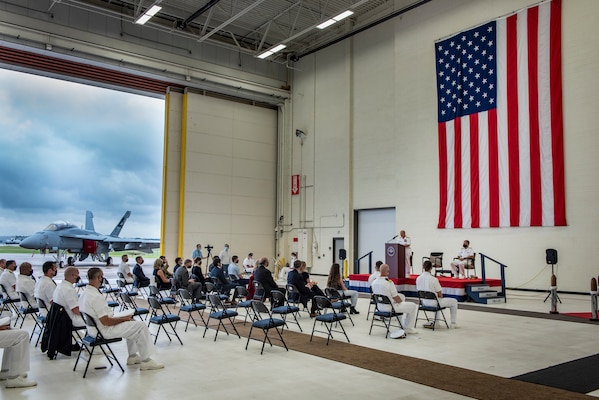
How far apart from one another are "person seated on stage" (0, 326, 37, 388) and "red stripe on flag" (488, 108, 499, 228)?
13.6m

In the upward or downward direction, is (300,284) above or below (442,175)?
below

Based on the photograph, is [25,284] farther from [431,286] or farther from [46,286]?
[431,286]

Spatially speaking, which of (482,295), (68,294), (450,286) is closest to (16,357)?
(68,294)

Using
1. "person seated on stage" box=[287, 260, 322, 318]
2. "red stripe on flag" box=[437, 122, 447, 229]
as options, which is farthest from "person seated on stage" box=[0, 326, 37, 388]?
"red stripe on flag" box=[437, 122, 447, 229]

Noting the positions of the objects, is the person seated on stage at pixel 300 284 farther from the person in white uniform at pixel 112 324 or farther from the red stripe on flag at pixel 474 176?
the red stripe on flag at pixel 474 176

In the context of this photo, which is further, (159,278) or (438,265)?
(438,265)

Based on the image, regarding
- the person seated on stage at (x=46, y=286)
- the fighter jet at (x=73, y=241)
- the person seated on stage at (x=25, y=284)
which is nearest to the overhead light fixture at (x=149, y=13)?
the person seated on stage at (x=25, y=284)

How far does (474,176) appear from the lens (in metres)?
15.9

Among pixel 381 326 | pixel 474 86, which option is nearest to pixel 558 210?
pixel 474 86

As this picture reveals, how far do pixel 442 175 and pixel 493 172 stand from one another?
1854 millimetres

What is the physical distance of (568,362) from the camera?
617 cm

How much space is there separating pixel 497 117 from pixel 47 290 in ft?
44.5

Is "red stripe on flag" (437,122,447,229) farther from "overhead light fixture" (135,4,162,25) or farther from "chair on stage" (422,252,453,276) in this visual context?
"overhead light fixture" (135,4,162,25)

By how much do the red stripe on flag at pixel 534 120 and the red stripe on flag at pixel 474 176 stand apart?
1.79 metres
